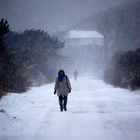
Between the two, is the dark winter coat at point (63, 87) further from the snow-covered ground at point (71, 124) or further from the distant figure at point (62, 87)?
the snow-covered ground at point (71, 124)

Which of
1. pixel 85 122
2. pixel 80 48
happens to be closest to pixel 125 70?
pixel 85 122

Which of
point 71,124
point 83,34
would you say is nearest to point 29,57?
point 71,124

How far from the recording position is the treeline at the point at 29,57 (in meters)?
24.7

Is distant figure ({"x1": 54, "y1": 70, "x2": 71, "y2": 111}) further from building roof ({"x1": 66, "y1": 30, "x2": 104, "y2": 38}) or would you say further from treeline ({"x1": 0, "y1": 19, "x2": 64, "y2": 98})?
building roof ({"x1": 66, "y1": 30, "x2": 104, "y2": 38})

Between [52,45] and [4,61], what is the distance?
20829mm

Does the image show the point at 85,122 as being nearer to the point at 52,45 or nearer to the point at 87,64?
the point at 52,45

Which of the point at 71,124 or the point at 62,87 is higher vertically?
the point at 62,87

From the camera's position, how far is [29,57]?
35.9 m

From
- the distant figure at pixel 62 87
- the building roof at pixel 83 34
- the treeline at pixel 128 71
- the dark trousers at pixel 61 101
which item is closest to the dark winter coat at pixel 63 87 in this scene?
the distant figure at pixel 62 87

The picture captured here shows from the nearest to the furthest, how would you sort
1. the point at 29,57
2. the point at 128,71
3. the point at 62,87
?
1. the point at 62,87
2. the point at 128,71
3. the point at 29,57

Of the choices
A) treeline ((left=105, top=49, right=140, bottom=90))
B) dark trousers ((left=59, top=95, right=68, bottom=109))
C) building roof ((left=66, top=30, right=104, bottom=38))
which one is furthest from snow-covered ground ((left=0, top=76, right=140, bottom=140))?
building roof ((left=66, top=30, right=104, bottom=38))

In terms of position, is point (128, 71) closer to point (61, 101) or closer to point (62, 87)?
point (62, 87)

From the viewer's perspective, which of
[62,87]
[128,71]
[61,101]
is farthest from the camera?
[128,71]

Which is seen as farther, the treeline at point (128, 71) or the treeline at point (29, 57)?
the treeline at point (29, 57)
